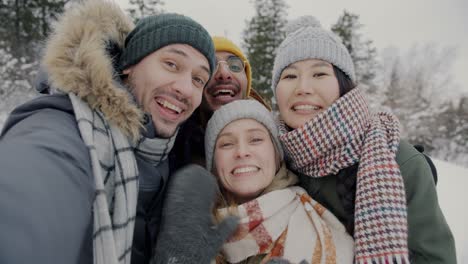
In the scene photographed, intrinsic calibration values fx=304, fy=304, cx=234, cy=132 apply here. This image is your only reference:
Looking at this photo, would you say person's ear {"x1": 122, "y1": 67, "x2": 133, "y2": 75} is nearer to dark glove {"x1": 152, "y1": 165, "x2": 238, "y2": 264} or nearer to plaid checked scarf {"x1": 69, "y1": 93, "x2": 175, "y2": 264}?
plaid checked scarf {"x1": 69, "y1": 93, "x2": 175, "y2": 264}

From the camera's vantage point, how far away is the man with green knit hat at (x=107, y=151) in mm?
1078

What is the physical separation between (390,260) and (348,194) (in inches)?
20.0

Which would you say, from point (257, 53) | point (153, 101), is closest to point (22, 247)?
point (153, 101)

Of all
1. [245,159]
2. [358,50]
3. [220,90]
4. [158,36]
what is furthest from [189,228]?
[358,50]

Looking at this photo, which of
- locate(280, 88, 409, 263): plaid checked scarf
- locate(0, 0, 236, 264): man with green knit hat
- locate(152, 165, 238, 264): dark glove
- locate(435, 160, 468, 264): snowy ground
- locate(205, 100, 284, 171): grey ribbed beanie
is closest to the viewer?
locate(0, 0, 236, 264): man with green knit hat

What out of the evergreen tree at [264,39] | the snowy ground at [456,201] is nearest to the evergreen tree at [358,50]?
the evergreen tree at [264,39]

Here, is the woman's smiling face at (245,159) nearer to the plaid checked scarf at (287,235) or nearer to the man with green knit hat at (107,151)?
the plaid checked scarf at (287,235)

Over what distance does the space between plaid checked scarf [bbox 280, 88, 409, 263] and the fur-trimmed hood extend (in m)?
1.26

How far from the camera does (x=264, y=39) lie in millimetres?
20656

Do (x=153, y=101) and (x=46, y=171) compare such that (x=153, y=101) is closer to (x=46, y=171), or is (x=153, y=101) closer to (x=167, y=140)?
(x=167, y=140)

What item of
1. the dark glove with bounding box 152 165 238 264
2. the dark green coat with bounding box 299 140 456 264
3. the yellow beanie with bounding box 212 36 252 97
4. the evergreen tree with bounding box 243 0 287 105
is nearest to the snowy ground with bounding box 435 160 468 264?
the dark green coat with bounding box 299 140 456 264

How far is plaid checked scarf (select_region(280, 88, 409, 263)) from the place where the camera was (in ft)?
6.15

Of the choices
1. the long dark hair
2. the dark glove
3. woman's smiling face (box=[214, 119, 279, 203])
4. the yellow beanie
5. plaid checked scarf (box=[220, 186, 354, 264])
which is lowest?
plaid checked scarf (box=[220, 186, 354, 264])

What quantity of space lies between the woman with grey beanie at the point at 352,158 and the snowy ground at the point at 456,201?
3425 millimetres
